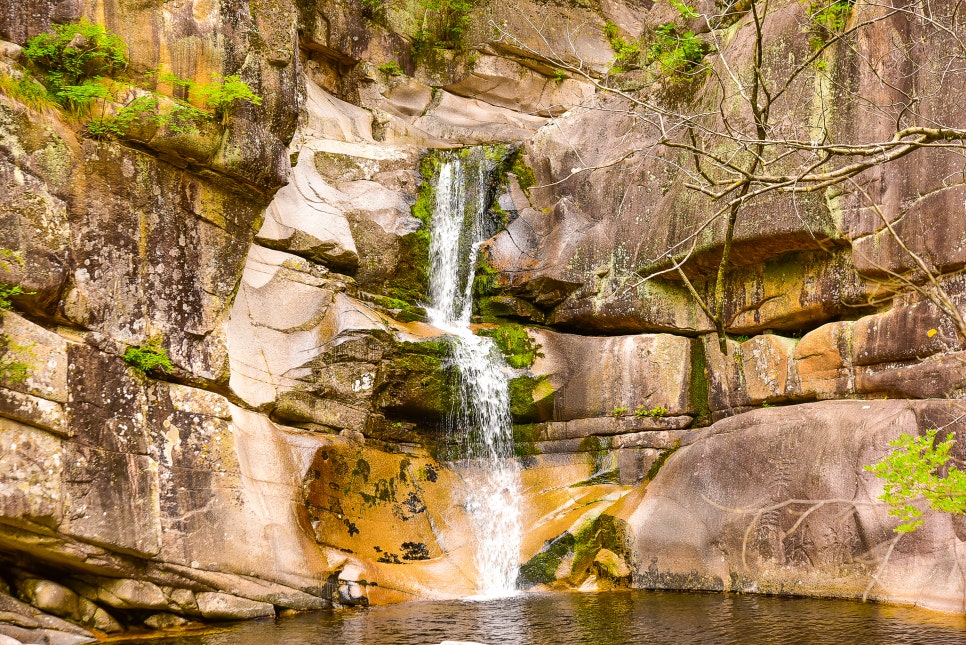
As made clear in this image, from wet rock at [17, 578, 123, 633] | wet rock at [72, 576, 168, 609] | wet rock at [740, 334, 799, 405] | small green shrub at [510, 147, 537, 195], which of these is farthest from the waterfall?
wet rock at [17, 578, 123, 633]

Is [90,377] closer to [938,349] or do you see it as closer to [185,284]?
[185,284]

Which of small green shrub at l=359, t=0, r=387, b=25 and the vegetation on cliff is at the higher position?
small green shrub at l=359, t=0, r=387, b=25

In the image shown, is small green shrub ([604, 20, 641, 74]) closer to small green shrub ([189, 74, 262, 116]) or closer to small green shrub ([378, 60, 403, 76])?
small green shrub ([378, 60, 403, 76])

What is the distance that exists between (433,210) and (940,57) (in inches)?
354

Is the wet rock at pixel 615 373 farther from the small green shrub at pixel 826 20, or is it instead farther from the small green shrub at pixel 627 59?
the small green shrub at pixel 627 59

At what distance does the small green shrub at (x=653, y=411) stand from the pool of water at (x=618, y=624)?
3.28 meters

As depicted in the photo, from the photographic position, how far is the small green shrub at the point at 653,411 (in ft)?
45.4

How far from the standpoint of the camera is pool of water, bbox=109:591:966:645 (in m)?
8.45

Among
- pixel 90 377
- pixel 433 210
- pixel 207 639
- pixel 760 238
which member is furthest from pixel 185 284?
pixel 760 238

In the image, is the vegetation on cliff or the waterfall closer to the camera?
the vegetation on cliff

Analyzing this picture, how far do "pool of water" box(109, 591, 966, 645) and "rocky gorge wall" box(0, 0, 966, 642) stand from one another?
659 mm

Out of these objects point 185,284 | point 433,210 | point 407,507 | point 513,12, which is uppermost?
point 513,12

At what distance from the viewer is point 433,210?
16703 millimetres

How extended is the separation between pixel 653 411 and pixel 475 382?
3.02 metres
